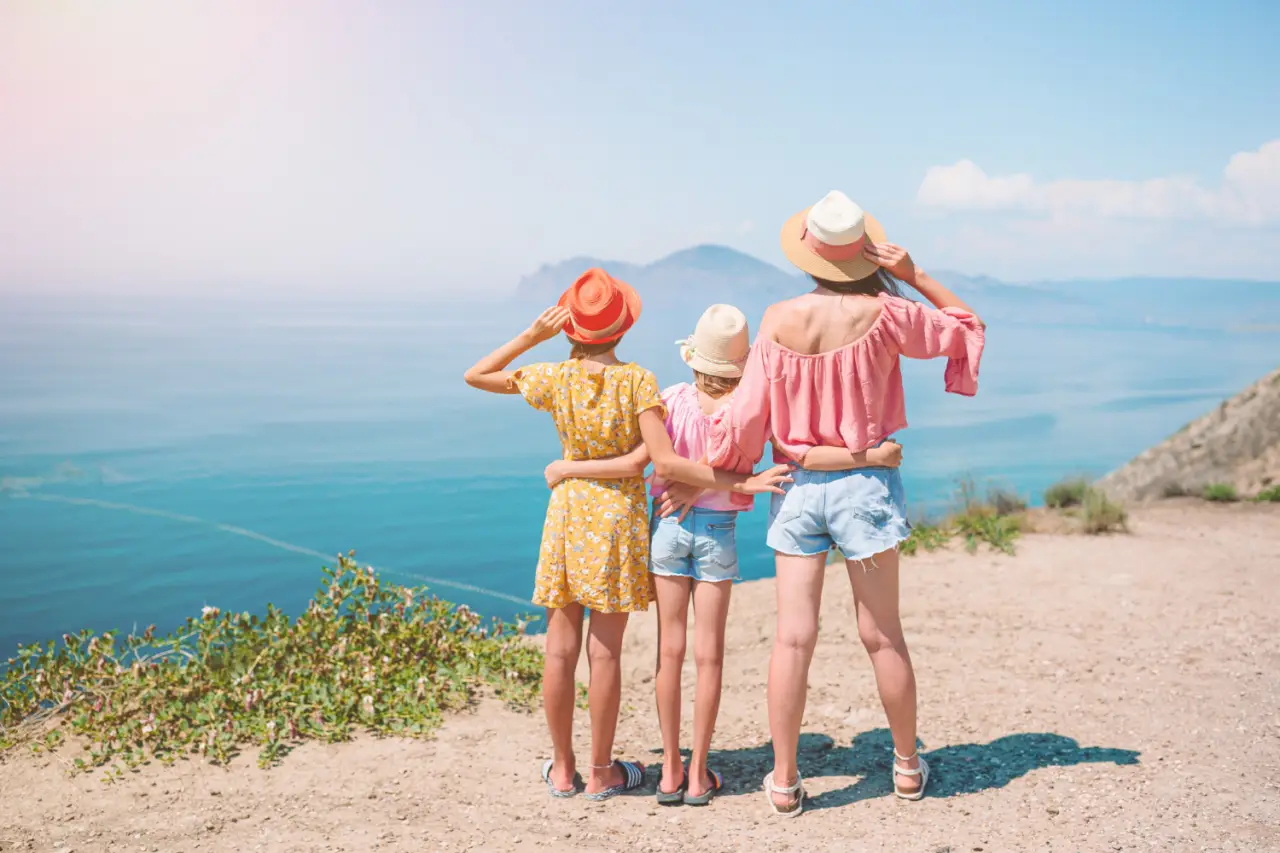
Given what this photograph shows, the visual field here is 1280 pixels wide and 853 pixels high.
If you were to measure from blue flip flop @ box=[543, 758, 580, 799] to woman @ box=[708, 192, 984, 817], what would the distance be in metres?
1.05

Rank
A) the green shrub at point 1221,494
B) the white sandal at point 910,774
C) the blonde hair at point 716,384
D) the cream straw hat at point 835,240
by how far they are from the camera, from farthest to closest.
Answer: the green shrub at point 1221,494
the white sandal at point 910,774
the blonde hair at point 716,384
the cream straw hat at point 835,240

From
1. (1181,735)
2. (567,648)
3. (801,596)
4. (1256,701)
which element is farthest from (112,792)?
(1256,701)

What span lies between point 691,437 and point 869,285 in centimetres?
90

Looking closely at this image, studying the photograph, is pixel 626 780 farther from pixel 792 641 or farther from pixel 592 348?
pixel 592 348

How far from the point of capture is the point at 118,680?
5891 mm

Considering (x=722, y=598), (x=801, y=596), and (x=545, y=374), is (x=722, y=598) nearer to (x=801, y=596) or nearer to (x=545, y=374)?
(x=801, y=596)

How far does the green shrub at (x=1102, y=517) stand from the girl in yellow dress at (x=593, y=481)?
6.60 metres

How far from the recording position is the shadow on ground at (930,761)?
479cm

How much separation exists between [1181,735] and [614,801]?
291cm

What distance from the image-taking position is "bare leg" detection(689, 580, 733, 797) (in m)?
4.28

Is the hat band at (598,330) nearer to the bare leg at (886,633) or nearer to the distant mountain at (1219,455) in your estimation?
the bare leg at (886,633)

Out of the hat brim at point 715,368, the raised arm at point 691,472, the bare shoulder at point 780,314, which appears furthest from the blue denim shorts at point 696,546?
the bare shoulder at point 780,314

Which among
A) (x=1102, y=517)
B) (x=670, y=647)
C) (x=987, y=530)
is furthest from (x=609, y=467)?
(x=1102, y=517)

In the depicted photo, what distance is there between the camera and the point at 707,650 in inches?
170
